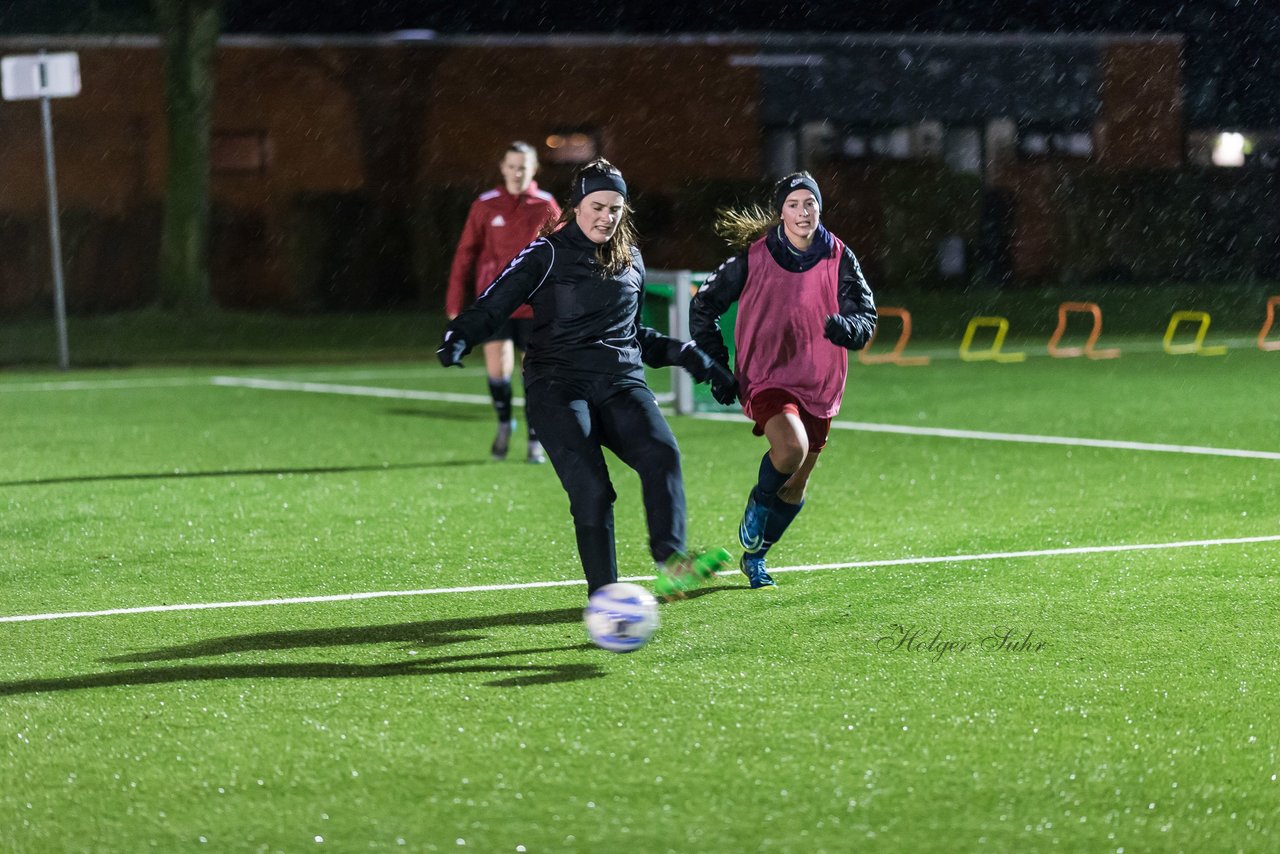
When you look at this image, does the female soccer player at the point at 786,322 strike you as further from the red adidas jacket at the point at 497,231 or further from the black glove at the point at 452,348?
the red adidas jacket at the point at 497,231

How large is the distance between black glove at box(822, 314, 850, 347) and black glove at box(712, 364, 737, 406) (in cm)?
49

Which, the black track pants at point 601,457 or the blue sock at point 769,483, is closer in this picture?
the black track pants at point 601,457

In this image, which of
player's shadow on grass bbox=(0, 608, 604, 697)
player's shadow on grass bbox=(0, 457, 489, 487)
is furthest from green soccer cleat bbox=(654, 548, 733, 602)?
player's shadow on grass bbox=(0, 457, 489, 487)

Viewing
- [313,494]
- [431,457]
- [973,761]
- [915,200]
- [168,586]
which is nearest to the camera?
[973,761]

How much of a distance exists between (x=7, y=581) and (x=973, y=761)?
5.07 meters

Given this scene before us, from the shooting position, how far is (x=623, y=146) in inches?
1464

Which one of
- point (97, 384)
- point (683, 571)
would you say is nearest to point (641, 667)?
point (683, 571)

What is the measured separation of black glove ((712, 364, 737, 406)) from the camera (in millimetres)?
7332

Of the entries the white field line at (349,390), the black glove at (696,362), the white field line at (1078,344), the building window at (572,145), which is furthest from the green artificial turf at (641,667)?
the building window at (572,145)

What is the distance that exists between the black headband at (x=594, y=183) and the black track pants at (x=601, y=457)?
0.72 metres

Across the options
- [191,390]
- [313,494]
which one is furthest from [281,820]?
[191,390]

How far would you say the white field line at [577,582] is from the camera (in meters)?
7.80

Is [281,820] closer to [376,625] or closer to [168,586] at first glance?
[376,625]

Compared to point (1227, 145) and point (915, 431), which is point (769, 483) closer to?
point (915, 431)
